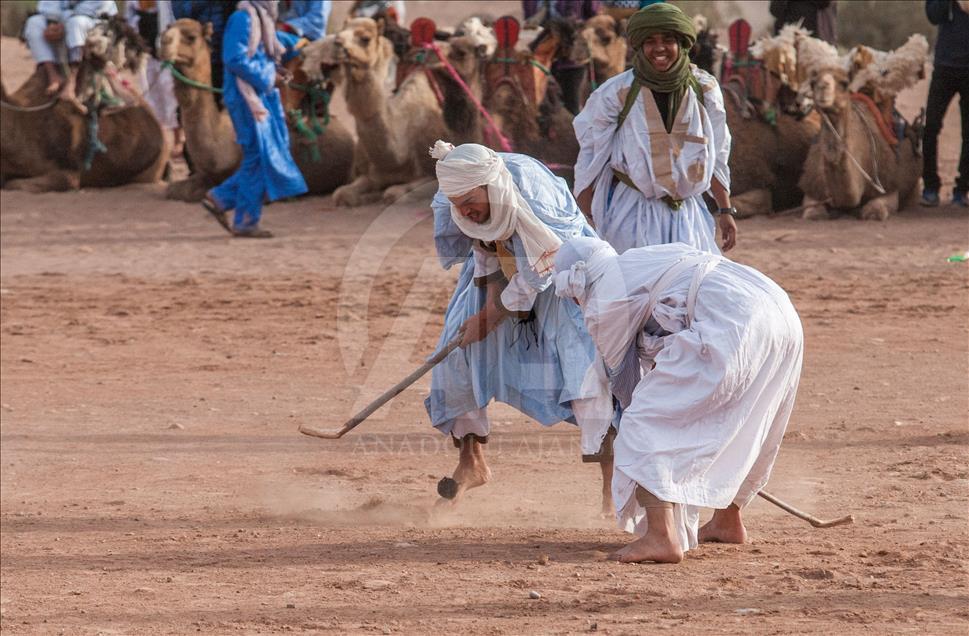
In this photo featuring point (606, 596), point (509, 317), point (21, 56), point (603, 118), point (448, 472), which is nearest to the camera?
point (606, 596)

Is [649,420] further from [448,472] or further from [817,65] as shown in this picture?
[817,65]

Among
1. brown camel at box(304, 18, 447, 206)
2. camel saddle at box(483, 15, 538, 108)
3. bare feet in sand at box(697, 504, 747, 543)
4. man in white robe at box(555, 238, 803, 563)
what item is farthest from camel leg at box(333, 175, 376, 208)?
man in white robe at box(555, 238, 803, 563)

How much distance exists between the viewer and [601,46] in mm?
13656

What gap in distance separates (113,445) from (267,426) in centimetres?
71

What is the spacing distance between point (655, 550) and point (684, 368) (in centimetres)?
60

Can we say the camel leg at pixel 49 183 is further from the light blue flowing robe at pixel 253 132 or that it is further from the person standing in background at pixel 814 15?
the person standing in background at pixel 814 15

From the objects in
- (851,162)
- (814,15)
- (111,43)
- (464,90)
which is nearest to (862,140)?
(851,162)

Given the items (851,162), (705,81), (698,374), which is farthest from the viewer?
(851,162)

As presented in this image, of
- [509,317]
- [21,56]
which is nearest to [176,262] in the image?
[509,317]

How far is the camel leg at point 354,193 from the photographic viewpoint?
1398 cm

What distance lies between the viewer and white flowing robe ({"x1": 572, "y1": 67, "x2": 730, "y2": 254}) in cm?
652

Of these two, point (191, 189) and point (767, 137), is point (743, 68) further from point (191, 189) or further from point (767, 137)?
point (191, 189)

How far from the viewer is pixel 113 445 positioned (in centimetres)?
761

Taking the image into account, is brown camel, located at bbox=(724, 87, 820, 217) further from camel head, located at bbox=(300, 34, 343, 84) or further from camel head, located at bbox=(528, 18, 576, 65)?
camel head, located at bbox=(300, 34, 343, 84)
